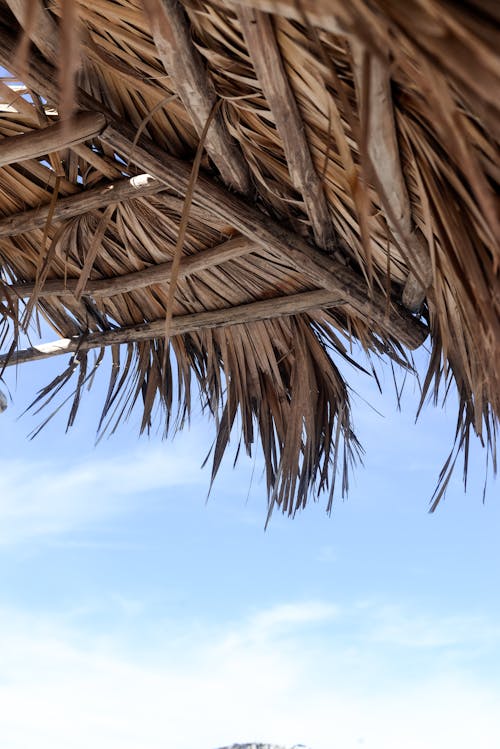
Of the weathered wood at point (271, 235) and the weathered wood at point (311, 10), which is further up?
the weathered wood at point (271, 235)

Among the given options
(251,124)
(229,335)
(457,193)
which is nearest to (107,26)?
(251,124)

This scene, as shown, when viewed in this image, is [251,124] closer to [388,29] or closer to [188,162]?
[188,162]

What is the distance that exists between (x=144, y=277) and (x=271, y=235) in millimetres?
563

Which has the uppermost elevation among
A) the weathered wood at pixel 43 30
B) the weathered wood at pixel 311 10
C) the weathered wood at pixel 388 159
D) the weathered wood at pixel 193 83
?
the weathered wood at pixel 43 30

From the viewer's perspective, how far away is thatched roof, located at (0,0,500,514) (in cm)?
79

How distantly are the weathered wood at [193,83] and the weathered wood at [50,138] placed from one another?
236 mm

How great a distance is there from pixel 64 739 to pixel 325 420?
20.8m

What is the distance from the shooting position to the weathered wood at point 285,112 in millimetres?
1128

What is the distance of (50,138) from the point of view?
1.67 m

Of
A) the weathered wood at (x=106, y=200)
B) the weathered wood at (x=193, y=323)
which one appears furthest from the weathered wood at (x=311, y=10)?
the weathered wood at (x=193, y=323)

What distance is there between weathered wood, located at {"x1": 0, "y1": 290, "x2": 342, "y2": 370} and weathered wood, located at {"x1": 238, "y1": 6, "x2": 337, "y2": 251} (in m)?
0.34

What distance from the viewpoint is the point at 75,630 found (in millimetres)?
25641

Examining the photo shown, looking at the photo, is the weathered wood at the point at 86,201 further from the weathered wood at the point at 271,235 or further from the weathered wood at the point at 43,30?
the weathered wood at the point at 43,30

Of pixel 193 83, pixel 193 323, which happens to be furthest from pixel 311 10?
pixel 193 323
